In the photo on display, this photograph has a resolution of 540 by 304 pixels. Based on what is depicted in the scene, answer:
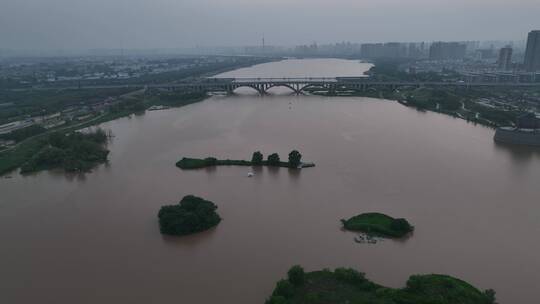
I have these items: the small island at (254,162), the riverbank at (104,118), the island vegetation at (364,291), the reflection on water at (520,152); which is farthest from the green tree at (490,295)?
the riverbank at (104,118)

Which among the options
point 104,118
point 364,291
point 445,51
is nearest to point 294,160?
point 364,291

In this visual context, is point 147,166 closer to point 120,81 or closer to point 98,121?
point 98,121

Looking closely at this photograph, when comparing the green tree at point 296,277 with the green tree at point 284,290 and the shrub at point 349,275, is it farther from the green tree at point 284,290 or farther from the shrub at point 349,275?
the shrub at point 349,275

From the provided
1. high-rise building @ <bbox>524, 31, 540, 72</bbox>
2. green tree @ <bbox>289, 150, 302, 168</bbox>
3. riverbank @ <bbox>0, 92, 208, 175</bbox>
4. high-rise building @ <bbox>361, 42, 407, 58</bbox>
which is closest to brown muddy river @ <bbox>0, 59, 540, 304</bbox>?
green tree @ <bbox>289, 150, 302, 168</bbox>

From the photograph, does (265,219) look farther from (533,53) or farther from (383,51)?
(383,51)

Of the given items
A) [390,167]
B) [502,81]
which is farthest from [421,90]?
[390,167]

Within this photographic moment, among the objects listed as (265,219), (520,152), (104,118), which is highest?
(104,118)

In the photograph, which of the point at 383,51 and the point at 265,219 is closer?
the point at 265,219
